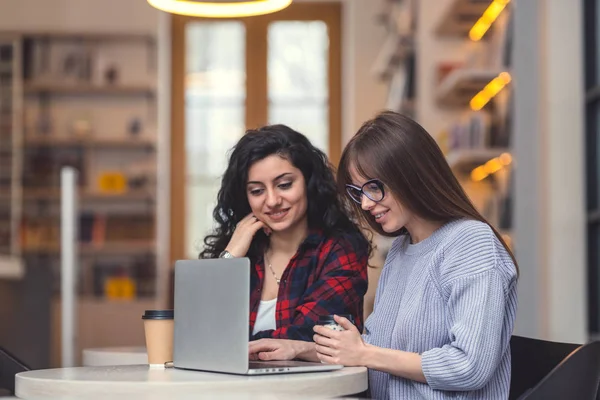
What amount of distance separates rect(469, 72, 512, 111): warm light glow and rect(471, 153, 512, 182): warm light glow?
13.8 inches

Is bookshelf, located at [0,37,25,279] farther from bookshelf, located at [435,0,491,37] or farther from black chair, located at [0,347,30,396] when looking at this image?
black chair, located at [0,347,30,396]

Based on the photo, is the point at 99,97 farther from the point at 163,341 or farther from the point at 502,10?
the point at 163,341

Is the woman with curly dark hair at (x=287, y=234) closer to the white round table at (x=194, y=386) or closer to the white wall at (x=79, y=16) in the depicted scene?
the white round table at (x=194, y=386)

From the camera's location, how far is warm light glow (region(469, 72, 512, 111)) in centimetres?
493

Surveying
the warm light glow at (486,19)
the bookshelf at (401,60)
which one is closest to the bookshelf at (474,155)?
the warm light glow at (486,19)

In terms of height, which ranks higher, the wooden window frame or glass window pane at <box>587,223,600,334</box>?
the wooden window frame

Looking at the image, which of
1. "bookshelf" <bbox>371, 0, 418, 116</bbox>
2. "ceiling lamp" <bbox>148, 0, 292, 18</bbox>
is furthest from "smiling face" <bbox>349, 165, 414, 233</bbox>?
"bookshelf" <bbox>371, 0, 418, 116</bbox>

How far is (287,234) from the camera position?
2.51m

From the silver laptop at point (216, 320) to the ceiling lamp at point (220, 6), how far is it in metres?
1.04

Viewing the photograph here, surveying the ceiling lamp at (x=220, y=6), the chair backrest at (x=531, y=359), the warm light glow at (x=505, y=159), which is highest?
the ceiling lamp at (x=220, y=6)

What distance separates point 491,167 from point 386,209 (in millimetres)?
3502

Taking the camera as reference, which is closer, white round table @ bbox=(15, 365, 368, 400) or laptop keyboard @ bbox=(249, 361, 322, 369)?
white round table @ bbox=(15, 365, 368, 400)

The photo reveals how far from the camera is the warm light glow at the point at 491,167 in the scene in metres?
4.98

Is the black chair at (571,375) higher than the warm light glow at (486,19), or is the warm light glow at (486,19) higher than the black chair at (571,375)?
the warm light glow at (486,19)
